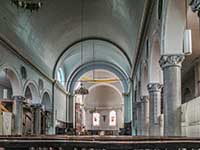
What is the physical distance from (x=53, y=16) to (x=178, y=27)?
953cm

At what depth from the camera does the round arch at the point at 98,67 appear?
28.5 metres

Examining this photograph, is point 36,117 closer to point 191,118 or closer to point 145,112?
point 145,112

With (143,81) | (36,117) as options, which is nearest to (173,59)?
(143,81)

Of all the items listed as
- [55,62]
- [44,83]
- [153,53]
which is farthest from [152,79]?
[55,62]

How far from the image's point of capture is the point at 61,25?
18.0 meters

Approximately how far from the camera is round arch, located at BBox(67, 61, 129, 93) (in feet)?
93.7

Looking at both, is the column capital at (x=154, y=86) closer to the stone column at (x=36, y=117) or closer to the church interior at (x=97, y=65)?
the church interior at (x=97, y=65)

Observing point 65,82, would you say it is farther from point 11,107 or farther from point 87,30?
point 11,107

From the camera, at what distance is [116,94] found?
119 feet

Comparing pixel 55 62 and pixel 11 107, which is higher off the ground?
pixel 55 62

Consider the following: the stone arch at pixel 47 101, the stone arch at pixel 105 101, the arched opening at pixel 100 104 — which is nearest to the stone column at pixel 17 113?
the stone arch at pixel 47 101

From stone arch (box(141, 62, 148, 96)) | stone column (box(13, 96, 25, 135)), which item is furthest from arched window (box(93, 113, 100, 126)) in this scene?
stone arch (box(141, 62, 148, 96))

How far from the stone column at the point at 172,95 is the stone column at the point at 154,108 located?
2.84 meters

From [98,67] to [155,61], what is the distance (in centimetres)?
1887
